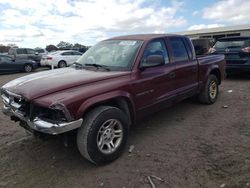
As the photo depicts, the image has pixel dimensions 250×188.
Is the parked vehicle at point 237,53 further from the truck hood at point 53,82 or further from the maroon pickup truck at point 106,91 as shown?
the truck hood at point 53,82

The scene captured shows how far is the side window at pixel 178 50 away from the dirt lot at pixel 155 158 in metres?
1.31

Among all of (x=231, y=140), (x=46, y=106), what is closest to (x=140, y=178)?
(x=46, y=106)

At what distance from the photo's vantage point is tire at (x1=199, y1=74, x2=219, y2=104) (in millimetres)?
6320

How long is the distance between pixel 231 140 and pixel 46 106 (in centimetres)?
306

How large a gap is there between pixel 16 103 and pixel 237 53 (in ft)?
26.5

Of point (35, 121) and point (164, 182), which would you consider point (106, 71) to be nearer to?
point (35, 121)

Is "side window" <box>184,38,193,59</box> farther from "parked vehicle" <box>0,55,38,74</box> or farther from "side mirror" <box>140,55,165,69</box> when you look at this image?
"parked vehicle" <box>0,55,38,74</box>

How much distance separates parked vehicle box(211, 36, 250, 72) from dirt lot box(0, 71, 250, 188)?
4.27 m

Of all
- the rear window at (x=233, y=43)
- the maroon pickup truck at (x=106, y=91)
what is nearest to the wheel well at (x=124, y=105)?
the maroon pickup truck at (x=106, y=91)

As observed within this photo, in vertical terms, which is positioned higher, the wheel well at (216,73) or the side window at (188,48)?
the side window at (188,48)

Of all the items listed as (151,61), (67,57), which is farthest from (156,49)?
(67,57)

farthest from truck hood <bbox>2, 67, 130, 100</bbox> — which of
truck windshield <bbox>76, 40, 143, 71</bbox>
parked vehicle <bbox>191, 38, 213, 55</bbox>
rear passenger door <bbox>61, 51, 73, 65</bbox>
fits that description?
rear passenger door <bbox>61, 51, 73, 65</bbox>

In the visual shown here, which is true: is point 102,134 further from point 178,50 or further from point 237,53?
point 237,53

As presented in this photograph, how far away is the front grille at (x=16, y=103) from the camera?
3512 millimetres
